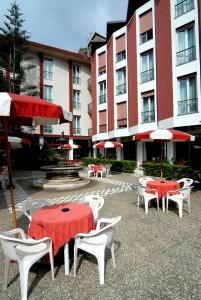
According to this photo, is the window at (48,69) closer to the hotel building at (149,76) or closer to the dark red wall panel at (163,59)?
the hotel building at (149,76)

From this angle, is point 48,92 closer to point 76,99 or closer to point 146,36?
point 76,99

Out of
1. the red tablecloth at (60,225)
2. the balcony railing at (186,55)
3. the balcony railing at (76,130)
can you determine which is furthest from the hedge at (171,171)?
the balcony railing at (76,130)

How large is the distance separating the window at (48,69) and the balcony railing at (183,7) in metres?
17.1

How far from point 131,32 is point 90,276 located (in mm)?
20815

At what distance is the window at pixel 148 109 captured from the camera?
1749 cm

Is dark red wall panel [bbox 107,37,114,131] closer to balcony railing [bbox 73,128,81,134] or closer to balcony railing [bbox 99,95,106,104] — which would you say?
balcony railing [bbox 99,95,106,104]

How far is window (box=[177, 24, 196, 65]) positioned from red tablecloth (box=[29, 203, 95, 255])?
554 inches

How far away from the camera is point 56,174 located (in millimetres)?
12133

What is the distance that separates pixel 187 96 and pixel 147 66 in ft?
17.4

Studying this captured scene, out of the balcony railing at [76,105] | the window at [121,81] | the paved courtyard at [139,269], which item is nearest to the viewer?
the paved courtyard at [139,269]

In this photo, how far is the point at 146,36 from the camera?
18.2 metres

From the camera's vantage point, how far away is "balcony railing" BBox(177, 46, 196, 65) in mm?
14086

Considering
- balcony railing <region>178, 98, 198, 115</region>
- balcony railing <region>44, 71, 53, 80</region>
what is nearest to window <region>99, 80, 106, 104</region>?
balcony railing <region>44, 71, 53, 80</region>

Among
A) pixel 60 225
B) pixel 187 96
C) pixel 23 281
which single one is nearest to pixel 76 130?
pixel 187 96
